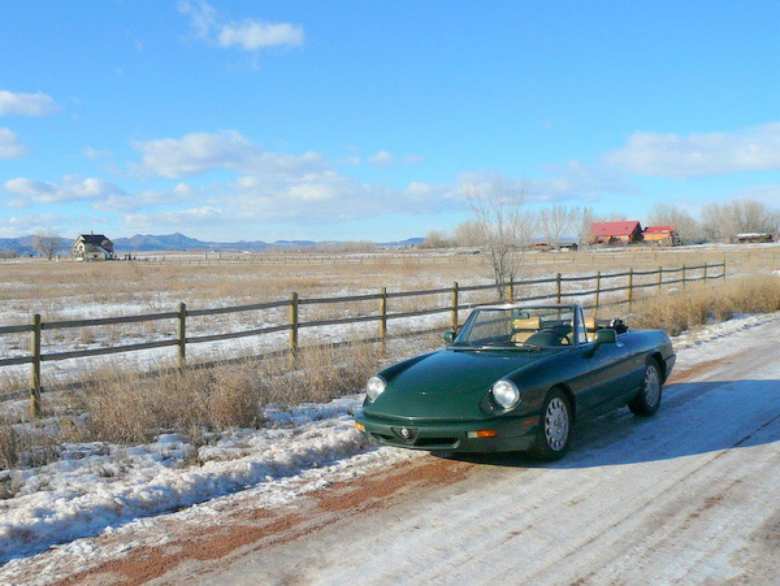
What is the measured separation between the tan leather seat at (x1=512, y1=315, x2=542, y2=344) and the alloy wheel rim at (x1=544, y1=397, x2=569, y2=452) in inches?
37.0

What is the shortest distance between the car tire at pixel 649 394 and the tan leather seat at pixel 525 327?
4.72 feet

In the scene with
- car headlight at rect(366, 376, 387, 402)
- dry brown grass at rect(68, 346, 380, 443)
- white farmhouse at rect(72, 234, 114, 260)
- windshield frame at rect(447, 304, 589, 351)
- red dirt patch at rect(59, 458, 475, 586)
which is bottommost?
red dirt patch at rect(59, 458, 475, 586)

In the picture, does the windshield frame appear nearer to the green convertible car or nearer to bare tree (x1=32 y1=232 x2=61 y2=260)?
the green convertible car

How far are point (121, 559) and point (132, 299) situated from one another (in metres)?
25.2

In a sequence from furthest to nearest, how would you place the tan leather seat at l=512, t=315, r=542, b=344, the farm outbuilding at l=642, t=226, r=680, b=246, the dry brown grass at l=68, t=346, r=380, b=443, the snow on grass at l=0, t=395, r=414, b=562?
the farm outbuilding at l=642, t=226, r=680, b=246
the dry brown grass at l=68, t=346, r=380, b=443
the tan leather seat at l=512, t=315, r=542, b=344
the snow on grass at l=0, t=395, r=414, b=562

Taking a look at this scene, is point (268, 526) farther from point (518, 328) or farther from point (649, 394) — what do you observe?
point (649, 394)

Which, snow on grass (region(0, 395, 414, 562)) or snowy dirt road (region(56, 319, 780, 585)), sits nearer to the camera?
snowy dirt road (region(56, 319, 780, 585))

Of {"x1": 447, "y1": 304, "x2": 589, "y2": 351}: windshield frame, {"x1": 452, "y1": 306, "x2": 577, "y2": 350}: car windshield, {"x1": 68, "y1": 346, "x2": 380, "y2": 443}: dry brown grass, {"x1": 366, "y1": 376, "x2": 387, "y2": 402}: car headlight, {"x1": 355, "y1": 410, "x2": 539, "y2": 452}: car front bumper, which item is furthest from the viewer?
{"x1": 68, "y1": 346, "x2": 380, "y2": 443}: dry brown grass

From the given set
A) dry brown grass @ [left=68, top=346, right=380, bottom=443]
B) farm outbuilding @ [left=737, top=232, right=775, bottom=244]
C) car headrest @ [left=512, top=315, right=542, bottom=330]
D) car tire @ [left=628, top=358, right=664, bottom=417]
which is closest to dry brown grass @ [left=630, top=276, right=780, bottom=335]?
car tire @ [left=628, top=358, right=664, bottom=417]

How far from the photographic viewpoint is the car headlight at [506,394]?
5789 mm

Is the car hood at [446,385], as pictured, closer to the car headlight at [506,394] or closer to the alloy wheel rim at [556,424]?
the car headlight at [506,394]

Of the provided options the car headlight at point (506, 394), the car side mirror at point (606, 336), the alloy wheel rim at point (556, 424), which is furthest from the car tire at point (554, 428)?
the car side mirror at point (606, 336)

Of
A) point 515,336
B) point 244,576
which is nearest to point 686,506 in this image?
point 515,336

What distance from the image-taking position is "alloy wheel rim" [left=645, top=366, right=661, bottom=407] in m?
7.82
